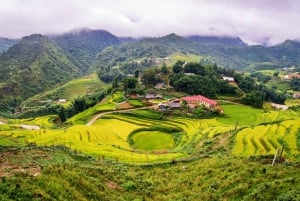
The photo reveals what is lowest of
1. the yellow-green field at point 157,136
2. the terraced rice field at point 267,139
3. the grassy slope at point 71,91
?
the grassy slope at point 71,91

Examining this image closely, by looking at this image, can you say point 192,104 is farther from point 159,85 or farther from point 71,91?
point 71,91

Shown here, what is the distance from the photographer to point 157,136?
56125mm

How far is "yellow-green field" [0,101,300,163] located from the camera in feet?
120

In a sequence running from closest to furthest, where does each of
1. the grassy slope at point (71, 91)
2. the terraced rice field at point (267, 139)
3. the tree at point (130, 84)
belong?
the terraced rice field at point (267, 139)
the tree at point (130, 84)
the grassy slope at point (71, 91)

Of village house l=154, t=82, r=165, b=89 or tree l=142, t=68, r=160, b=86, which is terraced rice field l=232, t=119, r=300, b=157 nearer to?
village house l=154, t=82, r=165, b=89

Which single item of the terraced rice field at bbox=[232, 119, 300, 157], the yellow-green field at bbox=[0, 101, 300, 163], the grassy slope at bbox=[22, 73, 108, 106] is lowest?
the grassy slope at bbox=[22, 73, 108, 106]

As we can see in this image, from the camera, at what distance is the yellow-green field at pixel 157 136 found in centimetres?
3669

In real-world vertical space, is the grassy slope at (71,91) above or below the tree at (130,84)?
below

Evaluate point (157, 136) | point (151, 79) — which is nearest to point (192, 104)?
point (157, 136)

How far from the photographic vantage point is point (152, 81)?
343ft

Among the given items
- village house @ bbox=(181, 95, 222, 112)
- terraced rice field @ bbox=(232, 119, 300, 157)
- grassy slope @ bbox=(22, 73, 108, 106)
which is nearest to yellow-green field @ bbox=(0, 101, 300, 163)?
terraced rice field @ bbox=(232, 119, 300, 157)

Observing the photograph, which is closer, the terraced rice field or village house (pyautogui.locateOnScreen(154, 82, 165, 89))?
the terraced rice field

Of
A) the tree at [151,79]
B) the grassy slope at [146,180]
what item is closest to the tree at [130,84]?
the tree at [151,79]

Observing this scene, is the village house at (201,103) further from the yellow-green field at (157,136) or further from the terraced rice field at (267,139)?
the terraced rice field at (267,139)
